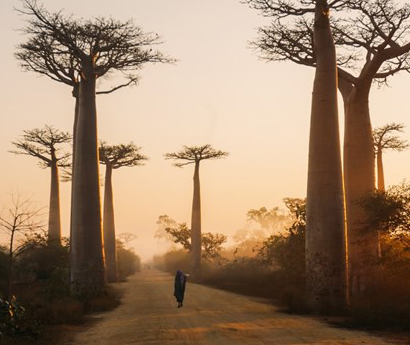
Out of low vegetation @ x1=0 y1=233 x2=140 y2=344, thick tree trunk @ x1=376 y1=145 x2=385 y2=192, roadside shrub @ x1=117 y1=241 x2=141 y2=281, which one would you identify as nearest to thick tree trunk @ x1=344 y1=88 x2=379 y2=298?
low vegetation @ x1=0 y1=233 x2=140 y2=344

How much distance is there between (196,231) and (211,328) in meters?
24.6

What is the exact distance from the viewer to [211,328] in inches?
417

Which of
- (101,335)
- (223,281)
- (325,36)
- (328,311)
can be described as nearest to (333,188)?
(328,311)

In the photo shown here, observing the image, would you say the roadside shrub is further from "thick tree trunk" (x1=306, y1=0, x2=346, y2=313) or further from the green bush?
the green bush

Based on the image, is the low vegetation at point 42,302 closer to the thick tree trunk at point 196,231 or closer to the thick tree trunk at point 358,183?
the thick tree trunk at point 358,183

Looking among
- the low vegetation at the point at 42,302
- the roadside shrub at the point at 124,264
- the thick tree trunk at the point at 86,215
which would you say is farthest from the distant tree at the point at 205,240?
the thick tree trunk at the point at 86,215

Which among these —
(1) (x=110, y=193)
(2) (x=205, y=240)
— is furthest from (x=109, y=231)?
(2) (x=205, y=240)

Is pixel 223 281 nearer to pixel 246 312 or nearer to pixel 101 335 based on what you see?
pixel 246 312

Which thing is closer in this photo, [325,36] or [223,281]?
[325,36]

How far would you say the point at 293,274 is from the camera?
1939cm

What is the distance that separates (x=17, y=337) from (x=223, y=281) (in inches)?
709

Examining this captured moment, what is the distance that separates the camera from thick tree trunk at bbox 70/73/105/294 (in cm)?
1692

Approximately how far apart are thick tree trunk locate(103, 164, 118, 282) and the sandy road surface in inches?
685

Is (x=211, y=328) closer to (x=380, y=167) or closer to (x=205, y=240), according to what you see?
(x=380, y=167)
